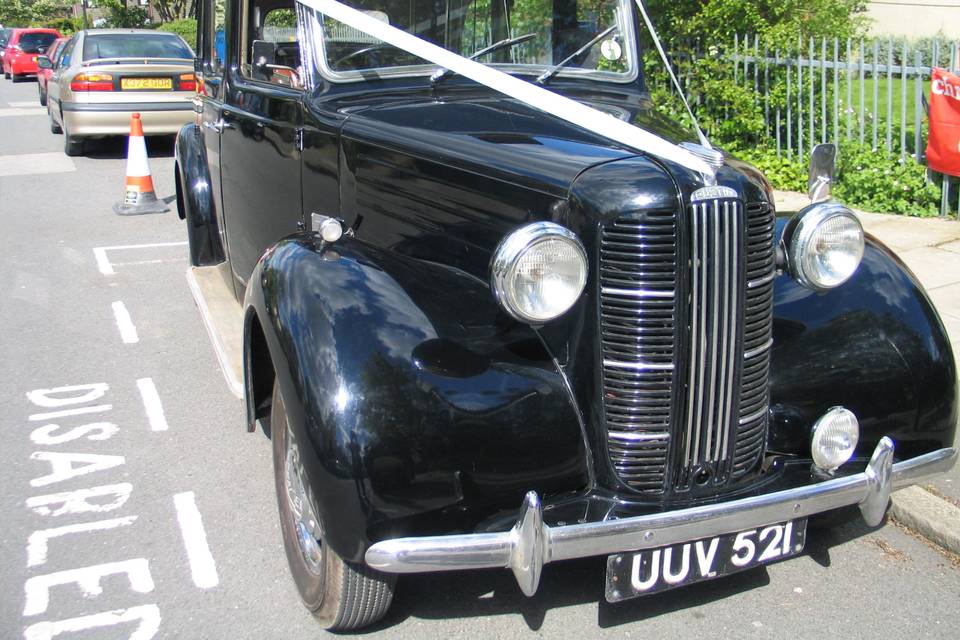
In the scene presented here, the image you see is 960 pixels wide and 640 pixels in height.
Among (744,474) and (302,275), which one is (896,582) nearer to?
(744,474)

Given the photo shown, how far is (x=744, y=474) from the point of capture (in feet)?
9.23

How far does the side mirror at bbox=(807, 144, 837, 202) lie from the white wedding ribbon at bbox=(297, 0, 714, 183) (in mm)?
598

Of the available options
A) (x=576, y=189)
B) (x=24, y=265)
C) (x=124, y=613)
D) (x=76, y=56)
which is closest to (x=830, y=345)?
(x=576, y=189)

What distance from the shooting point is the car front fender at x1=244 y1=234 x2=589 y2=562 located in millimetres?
2418

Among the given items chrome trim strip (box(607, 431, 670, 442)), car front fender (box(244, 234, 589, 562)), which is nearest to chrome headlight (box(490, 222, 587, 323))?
car front fender (box(244, 234, 589, 562))

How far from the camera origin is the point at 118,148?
43.8 feet

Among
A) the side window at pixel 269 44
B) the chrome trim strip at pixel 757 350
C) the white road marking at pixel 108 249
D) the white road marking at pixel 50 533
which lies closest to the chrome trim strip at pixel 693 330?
the chrome trim strip at pixel 757 350

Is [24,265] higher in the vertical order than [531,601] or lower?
higher

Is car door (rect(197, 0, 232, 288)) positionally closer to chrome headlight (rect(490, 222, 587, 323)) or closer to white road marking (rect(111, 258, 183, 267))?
white road marking (rect(111, 258, 183, 267))

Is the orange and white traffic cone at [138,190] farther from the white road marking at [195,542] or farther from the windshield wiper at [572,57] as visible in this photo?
the windshield wiper at [572,57]

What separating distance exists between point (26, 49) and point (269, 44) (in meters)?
27.5

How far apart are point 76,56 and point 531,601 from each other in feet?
38.1

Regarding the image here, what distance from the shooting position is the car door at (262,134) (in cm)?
388

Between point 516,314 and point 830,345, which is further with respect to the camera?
point 830,345
